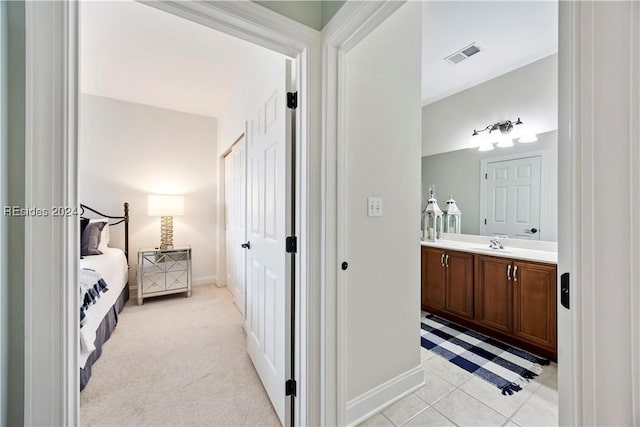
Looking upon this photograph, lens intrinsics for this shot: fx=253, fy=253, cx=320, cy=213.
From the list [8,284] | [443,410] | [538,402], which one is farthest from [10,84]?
[538,402]

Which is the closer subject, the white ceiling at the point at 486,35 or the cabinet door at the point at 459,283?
the white ceiling at the point at 486,35

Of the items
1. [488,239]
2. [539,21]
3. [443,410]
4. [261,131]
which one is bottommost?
[443,410]

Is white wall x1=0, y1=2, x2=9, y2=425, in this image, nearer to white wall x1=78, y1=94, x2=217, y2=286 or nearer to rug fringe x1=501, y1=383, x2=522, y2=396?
rug fringe x1=501, y1=383, x2=522, y2=396

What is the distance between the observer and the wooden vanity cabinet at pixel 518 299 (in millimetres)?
1906

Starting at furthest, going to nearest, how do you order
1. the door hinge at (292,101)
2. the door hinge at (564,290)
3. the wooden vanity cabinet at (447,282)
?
the wooden vanity cabinet at (447,282)
the door hinge at (292,101)
the door hinge at (564,290)

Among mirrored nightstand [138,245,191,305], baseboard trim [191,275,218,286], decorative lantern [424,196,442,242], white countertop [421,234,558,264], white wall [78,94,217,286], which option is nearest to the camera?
white countertop [421,234,558,264]

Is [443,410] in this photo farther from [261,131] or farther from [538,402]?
[261,131]

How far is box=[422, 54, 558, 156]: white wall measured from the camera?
2.34 m

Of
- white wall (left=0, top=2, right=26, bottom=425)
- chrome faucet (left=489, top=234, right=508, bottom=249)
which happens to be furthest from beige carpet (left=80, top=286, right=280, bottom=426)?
chrome faucet (left=489, top=234, right=508, bottom=249)

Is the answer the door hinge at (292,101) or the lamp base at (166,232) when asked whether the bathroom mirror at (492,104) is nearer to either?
the door hinge at (292,101)

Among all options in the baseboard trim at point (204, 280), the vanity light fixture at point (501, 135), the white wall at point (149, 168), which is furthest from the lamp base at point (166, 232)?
the vanity light fixture at point (501, 135)

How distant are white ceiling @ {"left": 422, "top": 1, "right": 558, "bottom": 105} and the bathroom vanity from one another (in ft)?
Result: 5.74

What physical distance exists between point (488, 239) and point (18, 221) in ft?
11.1

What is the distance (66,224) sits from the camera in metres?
0.77
